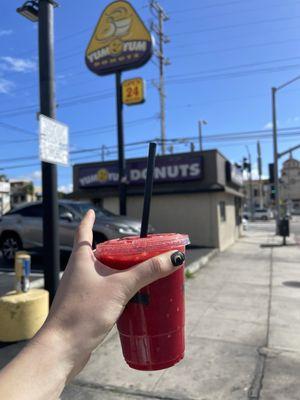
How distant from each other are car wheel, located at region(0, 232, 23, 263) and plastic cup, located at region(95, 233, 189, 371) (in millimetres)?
9702

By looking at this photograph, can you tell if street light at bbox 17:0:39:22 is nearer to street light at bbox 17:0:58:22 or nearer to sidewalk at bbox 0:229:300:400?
street light at bbox 17:0:58:22

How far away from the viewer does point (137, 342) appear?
176cm

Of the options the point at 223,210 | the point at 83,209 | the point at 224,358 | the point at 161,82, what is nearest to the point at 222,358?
the point at 224,358

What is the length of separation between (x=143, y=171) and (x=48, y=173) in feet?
38.5

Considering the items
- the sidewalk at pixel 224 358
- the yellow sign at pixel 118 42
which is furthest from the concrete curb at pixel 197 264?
the yellow sign at pixel 118 42

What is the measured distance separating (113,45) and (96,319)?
14.8 meters

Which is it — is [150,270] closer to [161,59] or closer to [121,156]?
[121,156]

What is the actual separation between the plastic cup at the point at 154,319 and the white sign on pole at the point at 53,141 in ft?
12.9

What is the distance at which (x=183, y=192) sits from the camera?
16484mm

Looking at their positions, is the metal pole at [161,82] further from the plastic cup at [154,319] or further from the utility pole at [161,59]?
the plastic cup at [154,319]

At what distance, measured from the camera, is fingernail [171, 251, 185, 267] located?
1.56 metres

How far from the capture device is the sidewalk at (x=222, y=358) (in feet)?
12.7

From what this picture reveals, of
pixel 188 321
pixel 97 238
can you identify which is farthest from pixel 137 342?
pixel 97 238

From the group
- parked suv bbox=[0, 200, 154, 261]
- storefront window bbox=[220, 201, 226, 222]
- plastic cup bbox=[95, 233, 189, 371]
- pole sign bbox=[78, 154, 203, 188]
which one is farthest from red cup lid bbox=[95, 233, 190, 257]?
storefront window bbox=[220, 201, 226, 222]
